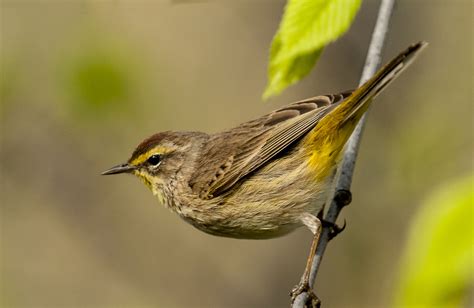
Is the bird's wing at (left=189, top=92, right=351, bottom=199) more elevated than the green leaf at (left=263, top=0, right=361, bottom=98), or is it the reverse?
the bird's wing at (left=189, top=92, right=351, bottom=199)

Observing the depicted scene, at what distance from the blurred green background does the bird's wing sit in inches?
94.2

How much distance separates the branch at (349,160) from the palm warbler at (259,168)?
0.08 metres

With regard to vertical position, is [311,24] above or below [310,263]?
above

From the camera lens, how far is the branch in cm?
360

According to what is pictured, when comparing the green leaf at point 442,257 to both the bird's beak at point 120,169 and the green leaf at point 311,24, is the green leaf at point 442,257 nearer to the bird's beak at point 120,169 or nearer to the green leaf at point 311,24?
the green leaf at point 311,24

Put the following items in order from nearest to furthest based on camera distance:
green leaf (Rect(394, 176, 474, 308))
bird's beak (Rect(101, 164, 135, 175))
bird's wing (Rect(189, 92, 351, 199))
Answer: green leaf (Rect(394, 176, 474, 308)) < bird's wing (Rect(189, 92, 351, 199)) < bird's beak (Rect(101, 164, 135, 175))

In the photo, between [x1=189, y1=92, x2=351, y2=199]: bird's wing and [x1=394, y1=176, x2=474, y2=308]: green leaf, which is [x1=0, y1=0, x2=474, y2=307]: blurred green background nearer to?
[x1=189, y1=92, x2=351, y2=199]: bird's wing

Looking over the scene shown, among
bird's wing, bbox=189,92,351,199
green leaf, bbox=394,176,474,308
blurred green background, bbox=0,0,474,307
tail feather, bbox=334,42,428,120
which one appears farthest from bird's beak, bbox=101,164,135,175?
green leaf, bbox=394,176,474,308

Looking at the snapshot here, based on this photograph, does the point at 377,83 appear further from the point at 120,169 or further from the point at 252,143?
the point at 120,169

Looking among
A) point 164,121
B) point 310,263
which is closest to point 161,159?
point 310,263

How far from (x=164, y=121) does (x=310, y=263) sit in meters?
5.47

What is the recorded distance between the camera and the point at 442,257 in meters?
1.39

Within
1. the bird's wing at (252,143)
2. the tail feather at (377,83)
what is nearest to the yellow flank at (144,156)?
the bird's wing at (252,143)

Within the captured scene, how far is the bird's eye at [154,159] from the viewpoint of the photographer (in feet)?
16.7
